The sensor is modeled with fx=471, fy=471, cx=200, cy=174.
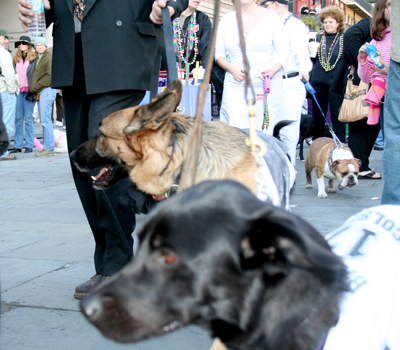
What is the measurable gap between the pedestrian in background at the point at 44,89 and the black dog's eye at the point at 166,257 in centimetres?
915

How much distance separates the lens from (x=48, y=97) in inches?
412

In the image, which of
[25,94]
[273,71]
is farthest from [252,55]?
[25,94]

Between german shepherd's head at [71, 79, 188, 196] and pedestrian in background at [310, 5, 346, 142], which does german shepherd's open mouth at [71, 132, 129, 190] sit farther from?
pedestrian in background at [310, 5, 346, 142]

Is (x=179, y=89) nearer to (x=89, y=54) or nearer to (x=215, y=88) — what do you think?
(x=89, y=54)

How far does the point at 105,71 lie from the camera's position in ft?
9.73

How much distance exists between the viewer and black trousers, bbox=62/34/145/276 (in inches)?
120

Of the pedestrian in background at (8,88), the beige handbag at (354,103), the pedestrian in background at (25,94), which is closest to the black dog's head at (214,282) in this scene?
the beige handbag at (354,103)

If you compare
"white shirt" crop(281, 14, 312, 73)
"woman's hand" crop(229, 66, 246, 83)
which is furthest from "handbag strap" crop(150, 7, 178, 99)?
"white shirt" crop(281, 14, 312, 73)

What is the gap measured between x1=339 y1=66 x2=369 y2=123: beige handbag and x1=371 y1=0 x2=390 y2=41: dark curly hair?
202 centimetres

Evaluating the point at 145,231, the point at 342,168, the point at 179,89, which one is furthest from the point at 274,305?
the point at 342,168

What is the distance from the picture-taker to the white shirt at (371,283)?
164cm

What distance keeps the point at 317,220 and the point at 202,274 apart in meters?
3.65

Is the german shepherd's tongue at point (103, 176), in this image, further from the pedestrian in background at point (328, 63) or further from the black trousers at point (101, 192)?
the pedestrian in background at point (328, 63)

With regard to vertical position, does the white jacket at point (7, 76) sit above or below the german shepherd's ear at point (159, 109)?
below
